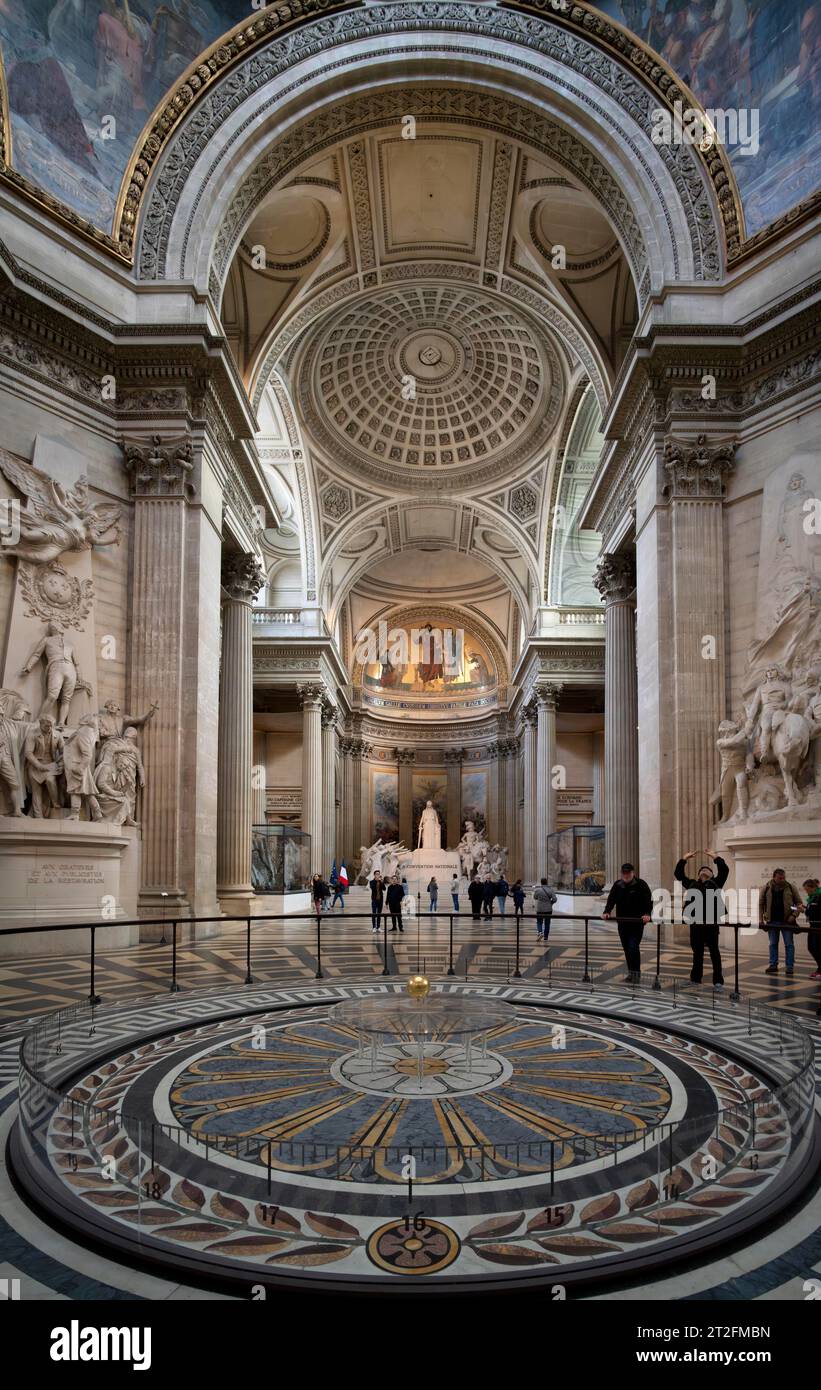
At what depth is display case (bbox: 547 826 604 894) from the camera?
26078 mm

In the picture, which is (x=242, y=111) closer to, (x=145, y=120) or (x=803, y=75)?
(x=145, y=120)

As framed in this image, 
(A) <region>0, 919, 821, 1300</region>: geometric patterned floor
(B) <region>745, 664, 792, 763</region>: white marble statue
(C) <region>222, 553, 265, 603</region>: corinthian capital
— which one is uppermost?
(C) <region>222, 553, 265, 603</region>: corinthian capital

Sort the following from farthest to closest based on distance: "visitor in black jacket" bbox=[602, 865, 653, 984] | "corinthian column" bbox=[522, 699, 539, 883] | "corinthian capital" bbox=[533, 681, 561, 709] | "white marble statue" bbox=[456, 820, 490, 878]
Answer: "white marble statue" bbox=[456, 820, 490, 878] < "corinthian column" bbox=[522, 699, 539, 883] < "corinthian capital" bbox=[533, 681, 561, 709] < "visitor in black jacket" bbox=[602, 865, 653, 984]

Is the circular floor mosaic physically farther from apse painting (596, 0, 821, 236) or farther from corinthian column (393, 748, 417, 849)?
corinthian column (393, 748, 417, 849)

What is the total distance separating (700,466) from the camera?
47.9 ft

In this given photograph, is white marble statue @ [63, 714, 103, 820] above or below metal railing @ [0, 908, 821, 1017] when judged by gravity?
above

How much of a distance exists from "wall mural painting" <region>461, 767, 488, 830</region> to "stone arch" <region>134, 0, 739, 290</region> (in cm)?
3463

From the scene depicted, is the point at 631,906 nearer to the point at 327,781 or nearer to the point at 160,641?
the point at 160,641

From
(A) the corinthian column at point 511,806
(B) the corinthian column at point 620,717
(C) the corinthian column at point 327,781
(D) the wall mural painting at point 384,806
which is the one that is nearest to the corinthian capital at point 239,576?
(B) the corinthian column at point 620,717

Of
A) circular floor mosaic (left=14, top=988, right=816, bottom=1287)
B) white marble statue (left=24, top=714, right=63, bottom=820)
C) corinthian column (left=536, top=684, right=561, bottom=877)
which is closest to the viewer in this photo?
circular floor mosaic (left=14, top=988, right=816, bottom=1287)

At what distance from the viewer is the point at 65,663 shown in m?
12.8

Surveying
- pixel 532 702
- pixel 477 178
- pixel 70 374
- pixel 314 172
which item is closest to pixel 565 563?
pixel 532 702

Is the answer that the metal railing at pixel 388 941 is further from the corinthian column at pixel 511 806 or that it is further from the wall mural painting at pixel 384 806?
the wall mural painting at pixel 384 806

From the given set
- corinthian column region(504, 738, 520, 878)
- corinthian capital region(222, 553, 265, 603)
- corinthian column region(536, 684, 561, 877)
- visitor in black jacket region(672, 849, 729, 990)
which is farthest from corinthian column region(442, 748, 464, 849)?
visitor in black jacket region(672, 849, 729, 990)
